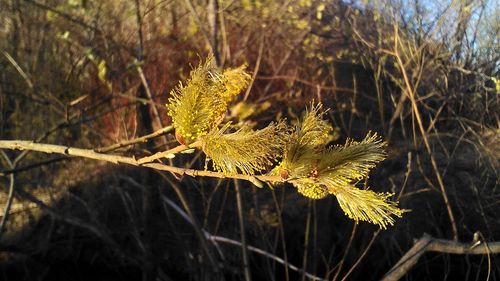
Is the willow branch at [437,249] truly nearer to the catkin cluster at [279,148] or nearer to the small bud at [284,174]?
the catkin cluster at [279,148]

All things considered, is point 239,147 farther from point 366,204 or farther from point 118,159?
point 118,159

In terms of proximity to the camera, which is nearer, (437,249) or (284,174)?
(284,174)

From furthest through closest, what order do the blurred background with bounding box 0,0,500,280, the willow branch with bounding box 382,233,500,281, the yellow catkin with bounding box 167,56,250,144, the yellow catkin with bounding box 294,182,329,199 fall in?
the blurred background with bounding box 0,0,500,280, the willow branch with bounding box 382,233,500,281, the yellow catkin with bounding box 294,182,329,199, the yellow catkin with bounding box 167,56,250,144

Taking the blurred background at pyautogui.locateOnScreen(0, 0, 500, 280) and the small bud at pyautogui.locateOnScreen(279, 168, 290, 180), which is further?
the blurred background at pyautogui.locateOnScreen(0, 0, 500, 280)

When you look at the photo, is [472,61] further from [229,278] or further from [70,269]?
[70,269]

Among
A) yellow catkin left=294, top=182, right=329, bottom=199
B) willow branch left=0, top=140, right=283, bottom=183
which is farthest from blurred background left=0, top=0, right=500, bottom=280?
yellow catkin left=294, top=182, right=329, bottom=199

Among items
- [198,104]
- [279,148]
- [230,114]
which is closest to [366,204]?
[279,148]

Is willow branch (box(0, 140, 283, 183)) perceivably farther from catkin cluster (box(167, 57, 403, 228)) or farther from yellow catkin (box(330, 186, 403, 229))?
yellow catkin (box(330, 186, 403, 229))

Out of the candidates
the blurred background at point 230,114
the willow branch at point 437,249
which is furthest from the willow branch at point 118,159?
the blurred background at point 230,114
